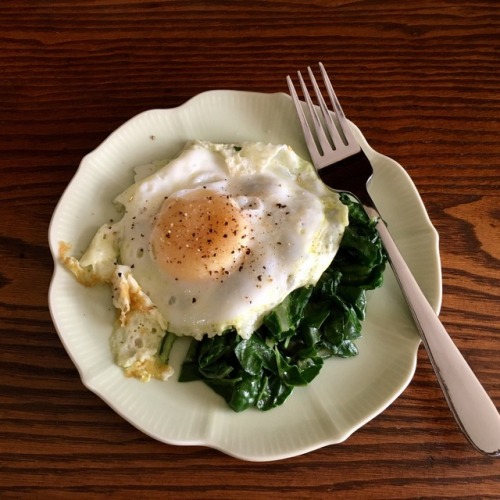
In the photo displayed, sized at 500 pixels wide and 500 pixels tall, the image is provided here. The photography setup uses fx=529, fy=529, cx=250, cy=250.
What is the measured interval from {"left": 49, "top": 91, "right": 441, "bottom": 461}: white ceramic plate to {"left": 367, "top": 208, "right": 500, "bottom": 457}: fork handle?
79 mm

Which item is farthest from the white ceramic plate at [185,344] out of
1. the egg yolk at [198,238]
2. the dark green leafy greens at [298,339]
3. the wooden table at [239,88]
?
the egg yolk at [198,238]

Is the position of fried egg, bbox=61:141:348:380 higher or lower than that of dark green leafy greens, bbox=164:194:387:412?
higher

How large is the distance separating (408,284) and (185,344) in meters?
1.02

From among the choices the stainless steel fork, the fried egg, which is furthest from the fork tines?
the fried egg

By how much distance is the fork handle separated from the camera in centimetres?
212

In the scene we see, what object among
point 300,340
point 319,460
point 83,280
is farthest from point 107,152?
point 319,460

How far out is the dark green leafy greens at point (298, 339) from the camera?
7.26ft

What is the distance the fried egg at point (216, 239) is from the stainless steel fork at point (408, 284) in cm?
13

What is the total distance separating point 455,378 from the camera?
2.18 m

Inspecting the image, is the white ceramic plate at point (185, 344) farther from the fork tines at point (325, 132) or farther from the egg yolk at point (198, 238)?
the egg yolk at point (198, 238)

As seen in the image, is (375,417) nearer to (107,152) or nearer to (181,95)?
(107,152)

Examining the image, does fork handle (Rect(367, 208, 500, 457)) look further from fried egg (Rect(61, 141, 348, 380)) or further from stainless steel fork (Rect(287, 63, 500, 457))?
fried egg (Rect(61, 141, 348, 380))

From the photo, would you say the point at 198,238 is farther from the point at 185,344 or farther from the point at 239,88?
the point at 239,88

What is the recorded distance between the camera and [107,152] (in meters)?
2.50
